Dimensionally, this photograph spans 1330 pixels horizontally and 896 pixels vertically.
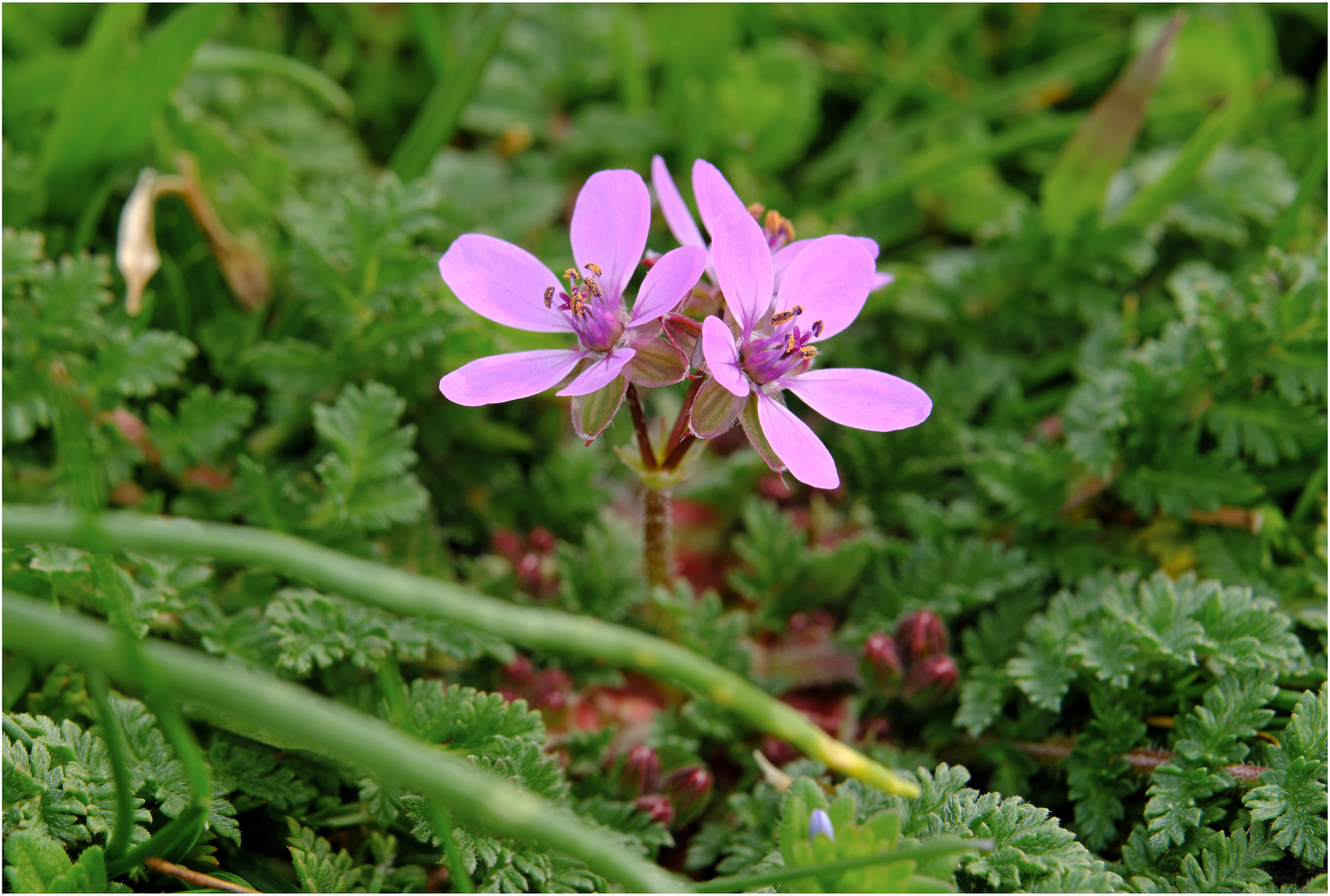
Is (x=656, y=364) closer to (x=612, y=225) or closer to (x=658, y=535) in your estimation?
(x=612, y=225)

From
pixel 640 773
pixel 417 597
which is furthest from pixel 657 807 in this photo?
pixel 417 597

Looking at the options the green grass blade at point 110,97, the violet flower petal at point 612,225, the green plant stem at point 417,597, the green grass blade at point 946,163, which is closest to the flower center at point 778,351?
the violet flower petal at point 612,225

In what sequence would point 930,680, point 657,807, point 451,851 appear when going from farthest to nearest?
1. point 930,680
2. point 657,807
3. point 451,851

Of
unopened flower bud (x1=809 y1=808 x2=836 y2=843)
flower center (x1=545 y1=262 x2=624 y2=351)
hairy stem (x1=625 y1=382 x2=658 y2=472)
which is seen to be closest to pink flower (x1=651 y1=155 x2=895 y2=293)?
flower center (x1=545 y1=262 x2=624 y2=351)

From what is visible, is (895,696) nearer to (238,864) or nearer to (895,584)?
(895,584)

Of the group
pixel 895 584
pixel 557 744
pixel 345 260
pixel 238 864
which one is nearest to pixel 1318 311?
pixel 895 584

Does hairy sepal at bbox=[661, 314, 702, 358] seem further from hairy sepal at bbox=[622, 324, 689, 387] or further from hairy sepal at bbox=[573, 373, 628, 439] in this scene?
hairy sepal at bbox=[573, 373, 628, 439]
